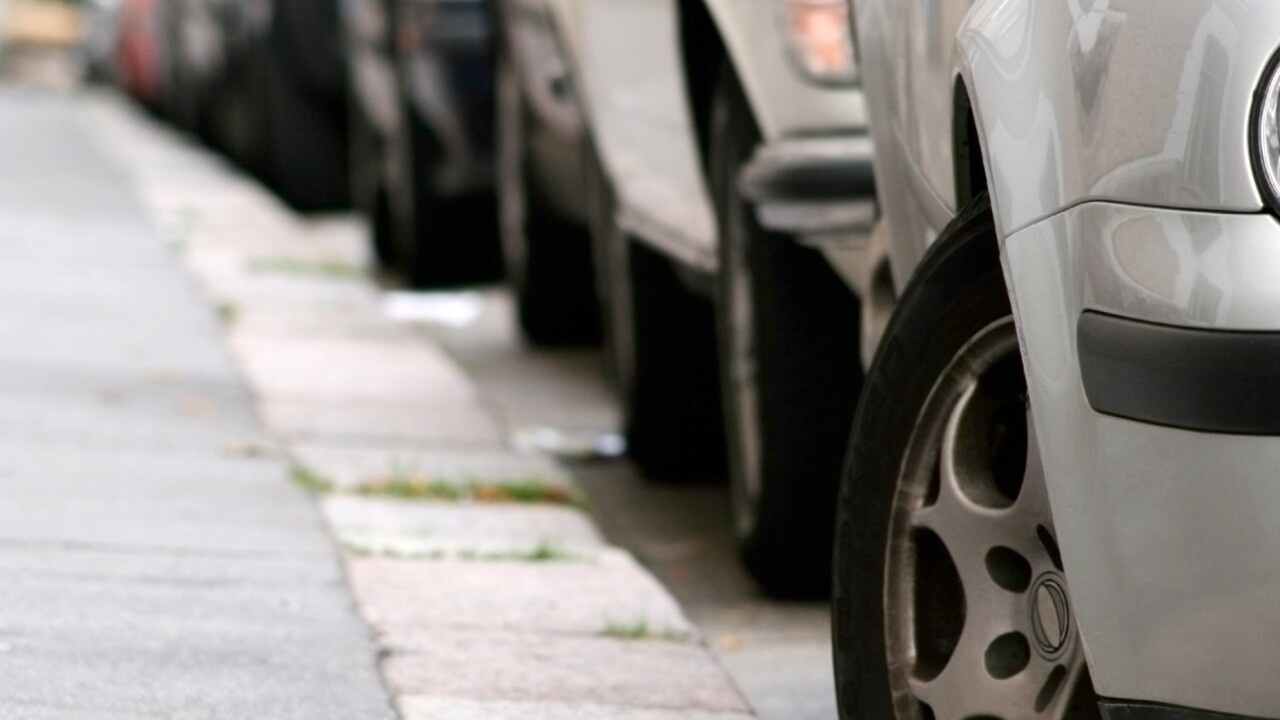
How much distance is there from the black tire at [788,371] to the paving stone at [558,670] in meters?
0.60

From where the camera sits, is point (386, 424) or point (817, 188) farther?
point (386, 424)

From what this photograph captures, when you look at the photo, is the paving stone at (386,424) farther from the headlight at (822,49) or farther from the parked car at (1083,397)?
the parked car at (1083,397)

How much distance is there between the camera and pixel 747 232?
4.93 metres

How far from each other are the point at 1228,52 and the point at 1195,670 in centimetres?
56

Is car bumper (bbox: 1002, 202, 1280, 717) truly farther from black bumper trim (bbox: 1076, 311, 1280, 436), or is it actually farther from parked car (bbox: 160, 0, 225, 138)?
parked car (bbox: 160, 0, 225, 138)

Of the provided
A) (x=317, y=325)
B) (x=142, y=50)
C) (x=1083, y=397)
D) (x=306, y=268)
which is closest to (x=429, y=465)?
(x=317, y=325)

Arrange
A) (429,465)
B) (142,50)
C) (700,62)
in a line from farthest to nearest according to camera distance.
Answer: (142,50) < (429,465) < (700,62)

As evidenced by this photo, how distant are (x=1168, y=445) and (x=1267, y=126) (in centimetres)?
30

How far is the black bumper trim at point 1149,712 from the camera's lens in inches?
97.3

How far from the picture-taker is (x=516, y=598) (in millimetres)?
4688

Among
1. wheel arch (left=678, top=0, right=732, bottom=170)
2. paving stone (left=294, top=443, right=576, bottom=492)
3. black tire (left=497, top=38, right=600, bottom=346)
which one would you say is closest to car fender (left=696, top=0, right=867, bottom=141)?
wheel arch (left=678, top=0, right=732, bottom=170)

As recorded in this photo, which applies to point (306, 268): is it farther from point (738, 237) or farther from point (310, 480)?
point (738, 237)

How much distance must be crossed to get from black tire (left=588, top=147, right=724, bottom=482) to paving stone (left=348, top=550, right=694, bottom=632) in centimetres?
116

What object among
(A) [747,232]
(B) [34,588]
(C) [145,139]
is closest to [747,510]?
(A) [747,232]
